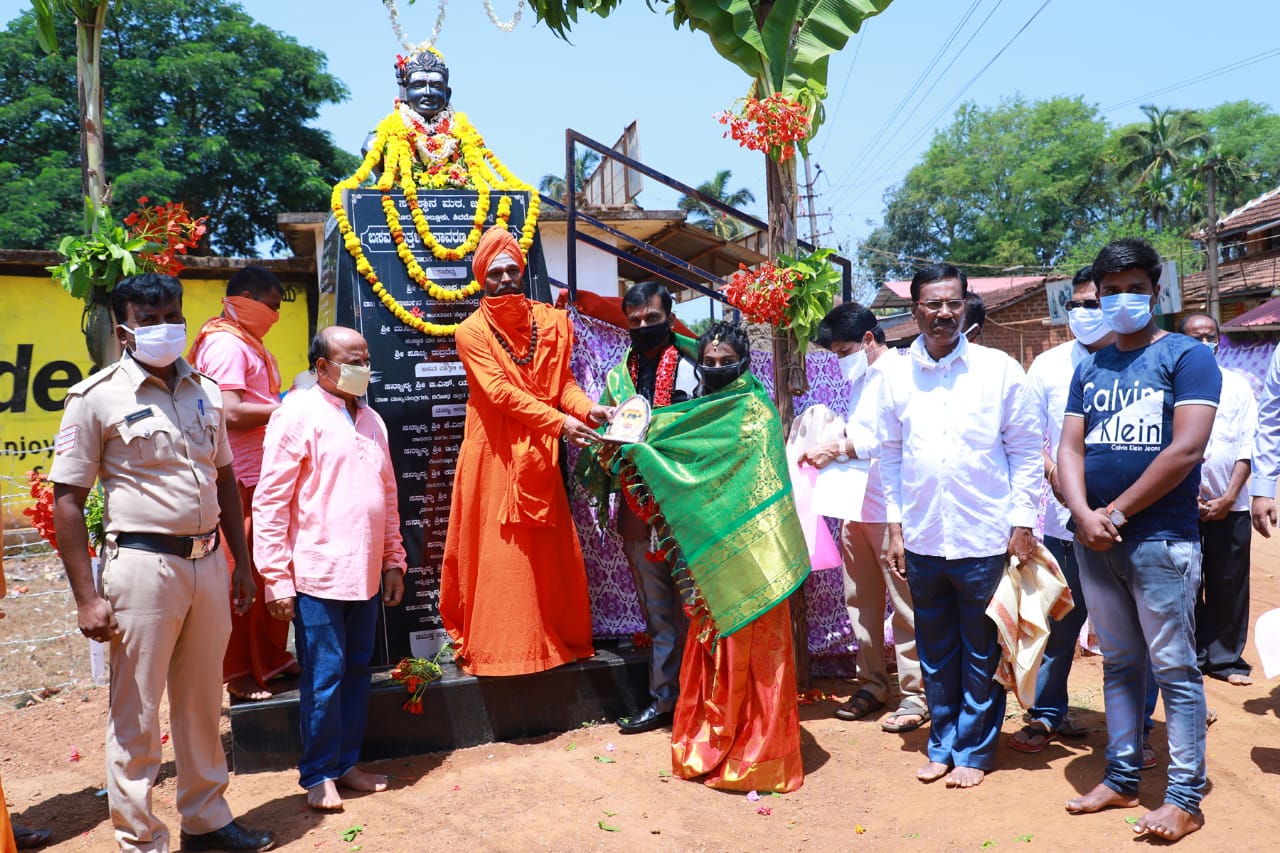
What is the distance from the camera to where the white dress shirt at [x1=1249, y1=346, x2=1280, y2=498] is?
4625 millimetres

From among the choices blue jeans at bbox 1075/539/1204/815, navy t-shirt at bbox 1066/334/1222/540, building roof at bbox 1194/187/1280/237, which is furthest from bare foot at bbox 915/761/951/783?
building roof at bbox 1194/187/1280/237

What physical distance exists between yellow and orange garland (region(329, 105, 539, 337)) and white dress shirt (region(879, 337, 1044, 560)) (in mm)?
2516

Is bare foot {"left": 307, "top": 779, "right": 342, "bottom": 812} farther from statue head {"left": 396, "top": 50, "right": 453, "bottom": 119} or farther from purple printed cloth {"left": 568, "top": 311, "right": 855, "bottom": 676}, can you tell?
statue head {"left": 396, "top": 50, "right": 453, "bottom": 119}

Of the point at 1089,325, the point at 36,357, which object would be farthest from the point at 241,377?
the point at 36,357

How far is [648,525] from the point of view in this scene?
4859 millimetres

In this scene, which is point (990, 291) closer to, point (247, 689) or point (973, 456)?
point (973, 456)

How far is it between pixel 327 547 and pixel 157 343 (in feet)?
3.63

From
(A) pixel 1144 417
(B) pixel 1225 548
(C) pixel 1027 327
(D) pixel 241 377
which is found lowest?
(B) pixel 1225 548

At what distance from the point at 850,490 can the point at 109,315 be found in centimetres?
381

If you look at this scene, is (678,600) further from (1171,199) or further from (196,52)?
(1171,199)

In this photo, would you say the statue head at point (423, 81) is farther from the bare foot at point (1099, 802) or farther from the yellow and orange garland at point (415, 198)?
the bare foot at point (1099, 802)

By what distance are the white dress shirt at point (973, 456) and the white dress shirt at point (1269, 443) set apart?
4.45ft

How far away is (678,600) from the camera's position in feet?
16.3

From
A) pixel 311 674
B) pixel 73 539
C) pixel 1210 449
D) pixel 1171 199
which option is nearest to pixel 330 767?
pixel 311 674
